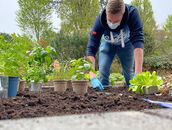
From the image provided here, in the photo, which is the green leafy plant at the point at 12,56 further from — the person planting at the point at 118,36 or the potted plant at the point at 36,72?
the person planting at the point at 118,36

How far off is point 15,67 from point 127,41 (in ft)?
6.84

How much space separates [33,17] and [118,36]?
15356mm

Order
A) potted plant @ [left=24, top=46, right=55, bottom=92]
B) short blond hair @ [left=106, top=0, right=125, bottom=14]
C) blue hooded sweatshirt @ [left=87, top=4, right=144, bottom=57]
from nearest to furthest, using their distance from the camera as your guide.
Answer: potted plant @ [left=24, top=46, right=55, bottom=92] → short blond hair @ [left=106, top=0, right=125, bottom=14] → blue hooded sweatshirt @ [left=87, top=4, right=144, bottom=57]

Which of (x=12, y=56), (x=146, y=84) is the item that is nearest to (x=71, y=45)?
(x=146, y=84)

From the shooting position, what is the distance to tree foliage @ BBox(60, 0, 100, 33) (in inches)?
593

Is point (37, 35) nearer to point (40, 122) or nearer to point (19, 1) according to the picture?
point (19, 1)

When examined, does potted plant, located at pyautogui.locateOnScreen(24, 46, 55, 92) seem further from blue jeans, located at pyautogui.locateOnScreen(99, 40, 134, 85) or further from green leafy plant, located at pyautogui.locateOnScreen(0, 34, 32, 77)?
blue jeans, located at pyautogui.locateOnScreen(99, 40, 134, 85)

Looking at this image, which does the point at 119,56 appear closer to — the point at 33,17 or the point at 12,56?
the point at 12,56

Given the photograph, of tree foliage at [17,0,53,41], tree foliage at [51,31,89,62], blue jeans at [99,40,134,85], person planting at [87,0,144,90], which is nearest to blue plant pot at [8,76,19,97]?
person planting at [87,0,144,90]

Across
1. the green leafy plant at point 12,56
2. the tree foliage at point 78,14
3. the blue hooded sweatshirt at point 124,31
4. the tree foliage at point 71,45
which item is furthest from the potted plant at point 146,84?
the tree foliage at point 78,14

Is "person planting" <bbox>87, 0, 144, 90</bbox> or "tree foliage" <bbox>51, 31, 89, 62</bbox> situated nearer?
"person planting" <bbox>87, 0, 144, 90</bbox>

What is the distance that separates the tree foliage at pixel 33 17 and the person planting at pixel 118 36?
1440 centimetres

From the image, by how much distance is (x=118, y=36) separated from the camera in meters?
3.22

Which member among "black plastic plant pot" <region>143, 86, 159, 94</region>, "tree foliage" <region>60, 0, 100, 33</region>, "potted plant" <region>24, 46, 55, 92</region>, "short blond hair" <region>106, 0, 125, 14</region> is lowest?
"black plastic plant pot" <region>143, 86, 159, 94</region>
